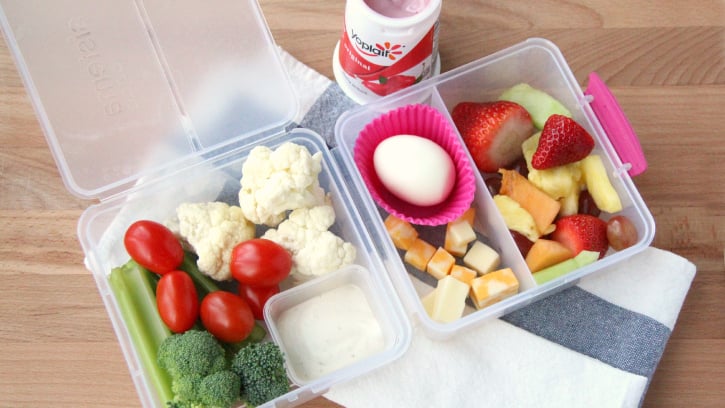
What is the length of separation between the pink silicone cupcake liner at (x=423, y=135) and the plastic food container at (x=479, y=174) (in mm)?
20

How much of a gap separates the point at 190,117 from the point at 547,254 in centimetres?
58

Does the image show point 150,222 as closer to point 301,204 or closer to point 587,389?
point 301,204

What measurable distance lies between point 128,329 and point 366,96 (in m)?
0.51

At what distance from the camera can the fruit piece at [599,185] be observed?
1.20m

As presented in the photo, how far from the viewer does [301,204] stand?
1135mm

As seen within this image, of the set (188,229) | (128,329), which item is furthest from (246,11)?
(128,329)

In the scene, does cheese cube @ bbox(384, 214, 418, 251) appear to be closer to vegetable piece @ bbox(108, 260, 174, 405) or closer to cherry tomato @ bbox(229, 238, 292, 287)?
cherry tomato @ bbox(229, 238, 292, 287)

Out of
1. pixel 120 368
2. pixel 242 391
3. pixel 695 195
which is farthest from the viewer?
pixel 695 195

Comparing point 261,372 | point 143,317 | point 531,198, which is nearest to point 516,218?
point 531,198

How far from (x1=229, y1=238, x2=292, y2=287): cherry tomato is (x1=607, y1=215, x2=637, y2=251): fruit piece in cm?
49

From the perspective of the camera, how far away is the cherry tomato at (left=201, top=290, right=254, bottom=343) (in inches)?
41.7

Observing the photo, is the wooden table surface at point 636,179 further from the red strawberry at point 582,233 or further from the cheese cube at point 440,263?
the cheese cube at point 440,263

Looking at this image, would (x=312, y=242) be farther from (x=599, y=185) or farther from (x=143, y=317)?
(x=599, y=185)

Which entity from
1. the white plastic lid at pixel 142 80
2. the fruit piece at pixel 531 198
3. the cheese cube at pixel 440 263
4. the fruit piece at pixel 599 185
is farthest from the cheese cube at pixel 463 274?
the white plastic lid at pixel 142 80
